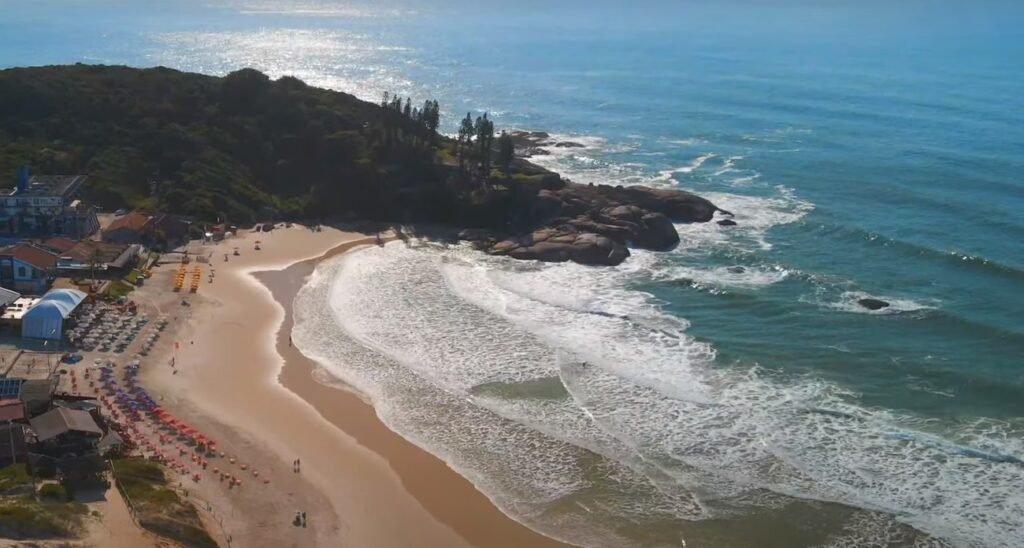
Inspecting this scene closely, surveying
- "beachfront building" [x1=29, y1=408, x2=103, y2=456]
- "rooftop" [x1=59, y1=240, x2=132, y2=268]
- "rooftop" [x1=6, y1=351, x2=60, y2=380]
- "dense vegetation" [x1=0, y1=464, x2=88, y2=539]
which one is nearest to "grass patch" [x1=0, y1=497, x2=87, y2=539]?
"dense vegetation" [x1=0, y1=464, x2=88, y2=539]

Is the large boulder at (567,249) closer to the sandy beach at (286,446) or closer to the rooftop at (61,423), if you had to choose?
the sandy beach at (286,446)

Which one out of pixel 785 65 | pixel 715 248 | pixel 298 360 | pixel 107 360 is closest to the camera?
pixel 107 360

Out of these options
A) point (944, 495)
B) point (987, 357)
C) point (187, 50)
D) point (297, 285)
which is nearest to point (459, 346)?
point (297, 285)

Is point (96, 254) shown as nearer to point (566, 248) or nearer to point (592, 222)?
point (566, 248)

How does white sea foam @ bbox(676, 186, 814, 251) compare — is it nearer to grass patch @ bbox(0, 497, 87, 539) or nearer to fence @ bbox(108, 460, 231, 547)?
fence @ bbox(108, 460, 231, 547)

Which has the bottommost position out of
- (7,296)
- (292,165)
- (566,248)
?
(7,296)

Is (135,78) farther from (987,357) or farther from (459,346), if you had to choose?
(987,357)

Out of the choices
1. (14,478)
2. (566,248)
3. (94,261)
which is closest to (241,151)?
(94,261)
